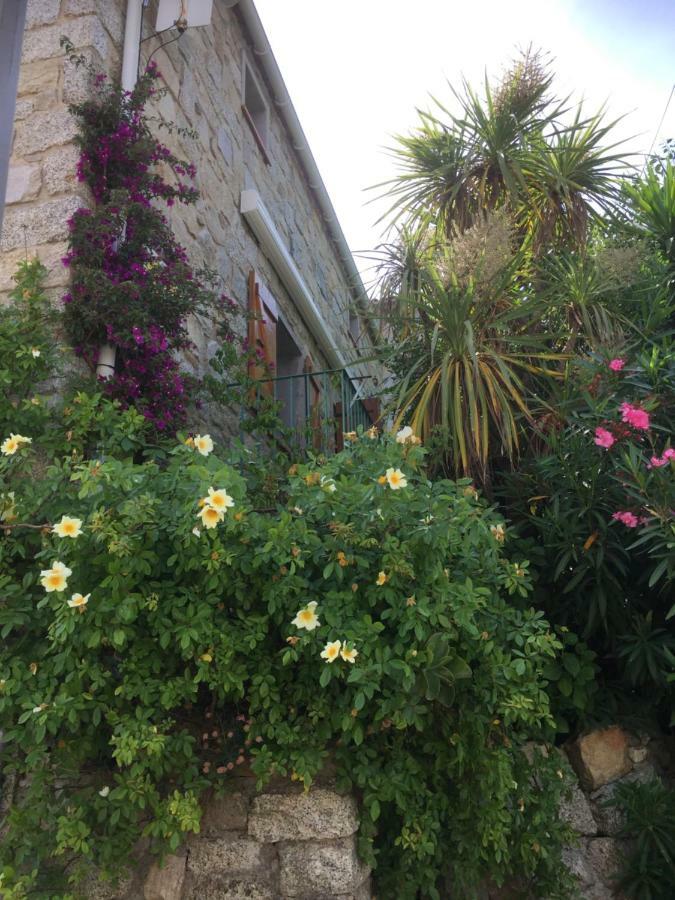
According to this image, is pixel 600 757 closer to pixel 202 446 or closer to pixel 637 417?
pixel 637 417

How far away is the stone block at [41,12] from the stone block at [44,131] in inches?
19.9

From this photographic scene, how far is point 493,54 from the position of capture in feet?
19.0

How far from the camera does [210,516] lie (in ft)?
7.70

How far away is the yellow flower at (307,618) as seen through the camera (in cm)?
239

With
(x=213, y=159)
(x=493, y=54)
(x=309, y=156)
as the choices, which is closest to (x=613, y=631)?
(x=213, y=159)

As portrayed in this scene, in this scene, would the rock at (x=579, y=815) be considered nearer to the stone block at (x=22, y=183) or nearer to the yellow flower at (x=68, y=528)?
the yellow flower at (x=68, y=528)

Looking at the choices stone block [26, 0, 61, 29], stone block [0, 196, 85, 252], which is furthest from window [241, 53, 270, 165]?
stone block [0, 196, 85, 252]

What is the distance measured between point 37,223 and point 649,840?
3420 millimetres

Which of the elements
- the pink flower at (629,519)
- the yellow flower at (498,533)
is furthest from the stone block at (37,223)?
the pink flower at (629,519)

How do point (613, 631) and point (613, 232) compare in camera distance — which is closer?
point (613, 631)

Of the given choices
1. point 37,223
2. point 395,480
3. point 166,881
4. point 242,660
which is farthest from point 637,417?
point 37,223

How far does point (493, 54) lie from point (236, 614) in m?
4.70

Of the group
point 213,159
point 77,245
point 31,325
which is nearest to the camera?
point 31,325

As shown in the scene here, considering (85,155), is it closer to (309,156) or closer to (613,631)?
(613,631)
